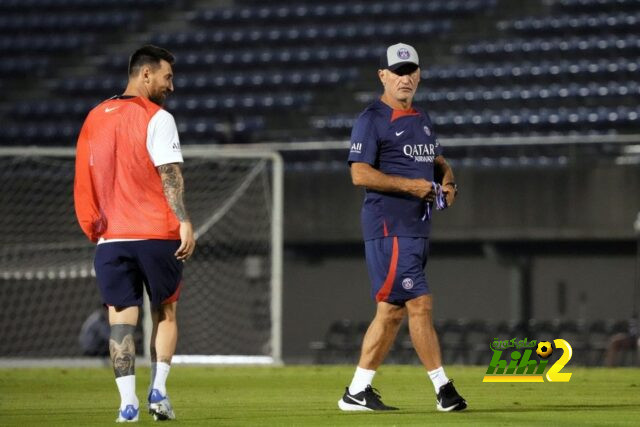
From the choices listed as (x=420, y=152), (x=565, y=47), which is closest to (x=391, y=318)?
(x=420, y=152)

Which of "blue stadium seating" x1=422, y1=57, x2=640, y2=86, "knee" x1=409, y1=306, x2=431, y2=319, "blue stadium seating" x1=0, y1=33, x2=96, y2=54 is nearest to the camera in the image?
"knee" x1=409, y1=306, x2=431, y2=319

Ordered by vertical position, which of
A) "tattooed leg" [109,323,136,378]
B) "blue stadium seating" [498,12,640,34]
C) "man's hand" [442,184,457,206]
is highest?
"blue stadium seating" [498,12,640,34]

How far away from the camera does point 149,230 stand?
6.20 metres

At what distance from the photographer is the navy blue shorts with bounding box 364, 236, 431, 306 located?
6.68m

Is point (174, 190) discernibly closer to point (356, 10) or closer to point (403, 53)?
point (403, 53)

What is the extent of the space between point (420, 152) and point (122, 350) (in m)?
1.79

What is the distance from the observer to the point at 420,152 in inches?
269

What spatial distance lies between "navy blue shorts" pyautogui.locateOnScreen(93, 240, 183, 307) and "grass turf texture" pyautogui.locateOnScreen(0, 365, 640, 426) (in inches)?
22.3

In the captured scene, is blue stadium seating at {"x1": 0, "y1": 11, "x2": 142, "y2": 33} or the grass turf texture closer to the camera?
the grass turf texture

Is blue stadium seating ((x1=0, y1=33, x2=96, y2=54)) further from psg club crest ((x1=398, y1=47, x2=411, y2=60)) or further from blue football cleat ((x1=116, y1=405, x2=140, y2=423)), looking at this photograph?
blue football cleat ((x1=116, y1=405, x2=140, y2=423))

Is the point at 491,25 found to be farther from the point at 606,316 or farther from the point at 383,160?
the point at 383,160

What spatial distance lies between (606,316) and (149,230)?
10940mm

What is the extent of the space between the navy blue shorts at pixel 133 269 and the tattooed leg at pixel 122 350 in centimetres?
11

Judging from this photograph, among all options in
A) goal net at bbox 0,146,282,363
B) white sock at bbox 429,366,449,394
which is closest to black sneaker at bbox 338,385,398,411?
white sock at bbox 429,366,449,394
